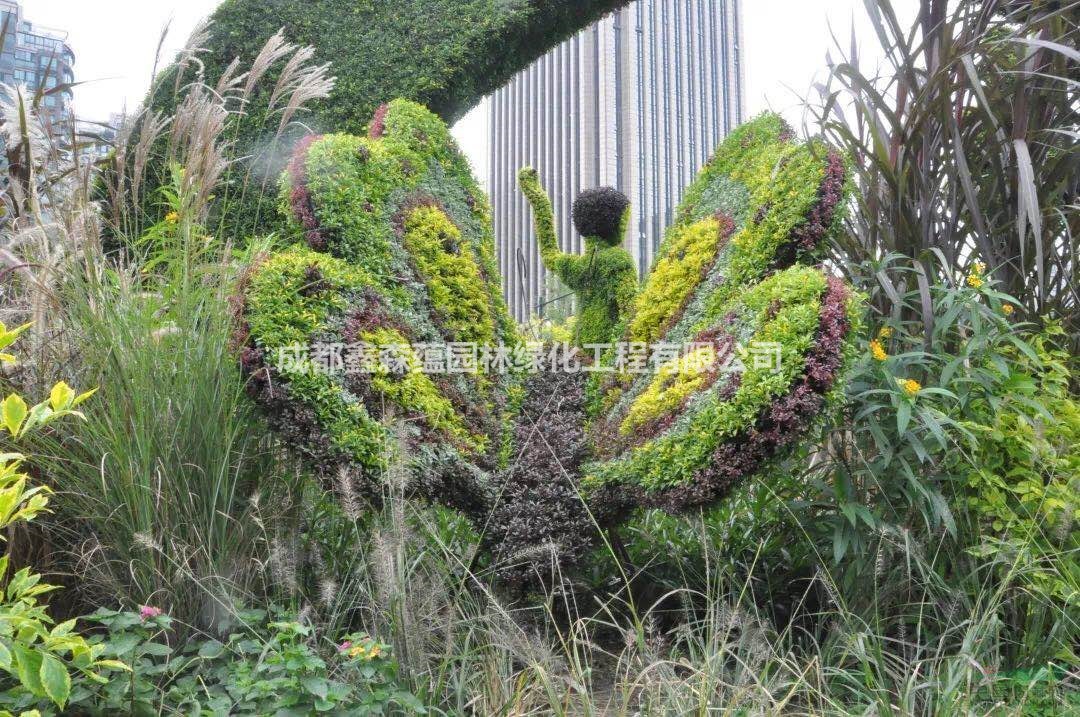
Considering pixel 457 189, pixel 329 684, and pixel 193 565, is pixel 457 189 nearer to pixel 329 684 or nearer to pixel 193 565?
pixel 193 565

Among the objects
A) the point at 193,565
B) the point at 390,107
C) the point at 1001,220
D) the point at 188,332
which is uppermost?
the point at 390,107

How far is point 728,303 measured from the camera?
2551 millimetres

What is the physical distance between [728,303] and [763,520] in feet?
2.65

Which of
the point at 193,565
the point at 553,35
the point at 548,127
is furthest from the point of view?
the point at 548,127

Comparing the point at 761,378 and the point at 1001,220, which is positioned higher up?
the point at 1001,220

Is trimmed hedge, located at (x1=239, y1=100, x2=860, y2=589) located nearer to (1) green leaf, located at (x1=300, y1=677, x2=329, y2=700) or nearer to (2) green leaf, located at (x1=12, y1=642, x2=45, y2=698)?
(1) green leaf, located at (x1=300, y1=677, x2=329, y2=700)

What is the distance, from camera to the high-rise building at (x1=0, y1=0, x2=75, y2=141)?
2.64 meters

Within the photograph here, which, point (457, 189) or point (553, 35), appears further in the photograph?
point (553, 35)

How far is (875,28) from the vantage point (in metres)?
3.01

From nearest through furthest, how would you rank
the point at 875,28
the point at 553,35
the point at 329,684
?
1. the point at 329,684
2. the point at 875,28
3. the point at 553,35

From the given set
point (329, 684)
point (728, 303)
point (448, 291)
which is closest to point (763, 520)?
point (728, 303)

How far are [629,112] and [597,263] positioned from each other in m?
14.9

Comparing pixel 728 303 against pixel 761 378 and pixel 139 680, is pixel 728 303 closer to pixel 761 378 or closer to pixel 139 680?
pixel 761 378

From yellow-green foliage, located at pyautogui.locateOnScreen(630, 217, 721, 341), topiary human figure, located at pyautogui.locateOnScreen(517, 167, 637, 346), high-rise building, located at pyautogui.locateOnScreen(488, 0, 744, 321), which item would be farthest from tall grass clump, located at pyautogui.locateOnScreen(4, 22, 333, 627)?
high-rise building, located at pyautogui.locateOnScreen(488, 0, 744, 321)
